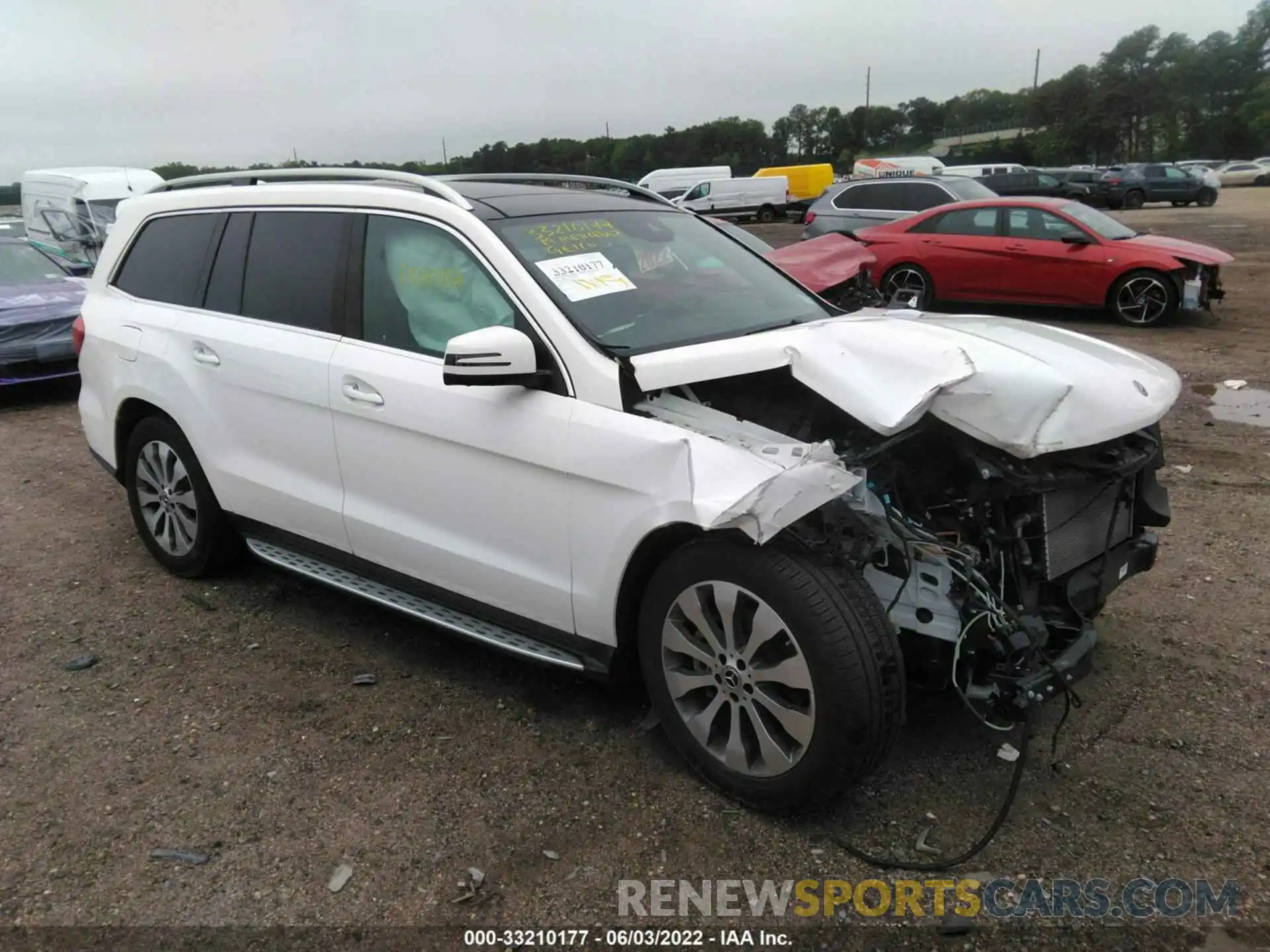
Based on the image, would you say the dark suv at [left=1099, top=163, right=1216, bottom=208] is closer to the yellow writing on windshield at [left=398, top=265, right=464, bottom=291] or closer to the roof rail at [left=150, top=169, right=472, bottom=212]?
the roof rail at [left=150, top=169, right=472, bottom=212]

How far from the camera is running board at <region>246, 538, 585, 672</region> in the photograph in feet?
10.4

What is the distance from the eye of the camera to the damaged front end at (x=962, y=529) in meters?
2.73

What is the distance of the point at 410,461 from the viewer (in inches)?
132

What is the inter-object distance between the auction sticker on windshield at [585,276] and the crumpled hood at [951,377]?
419mm

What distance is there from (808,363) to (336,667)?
2318 mm

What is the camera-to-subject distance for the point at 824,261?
8211mm

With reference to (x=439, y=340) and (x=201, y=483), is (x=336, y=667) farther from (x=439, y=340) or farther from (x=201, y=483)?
(x=439, y=340)

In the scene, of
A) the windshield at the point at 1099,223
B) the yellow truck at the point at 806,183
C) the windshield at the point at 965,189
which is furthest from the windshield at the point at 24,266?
the yellow truck at the point at 806,183

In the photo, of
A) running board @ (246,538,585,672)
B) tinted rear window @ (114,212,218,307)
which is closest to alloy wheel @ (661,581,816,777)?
running board @ (246,538,585,672)

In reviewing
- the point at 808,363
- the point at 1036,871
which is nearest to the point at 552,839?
the point at 1036,871

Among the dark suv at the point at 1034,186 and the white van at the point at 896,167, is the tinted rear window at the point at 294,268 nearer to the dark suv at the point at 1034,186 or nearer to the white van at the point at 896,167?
the white van at the point at 896,167

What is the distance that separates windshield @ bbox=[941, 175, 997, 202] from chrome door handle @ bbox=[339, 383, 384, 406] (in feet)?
42.4

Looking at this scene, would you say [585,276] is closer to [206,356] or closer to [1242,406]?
[206,356]

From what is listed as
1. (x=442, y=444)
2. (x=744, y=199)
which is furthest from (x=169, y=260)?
(x=744, y=199)
